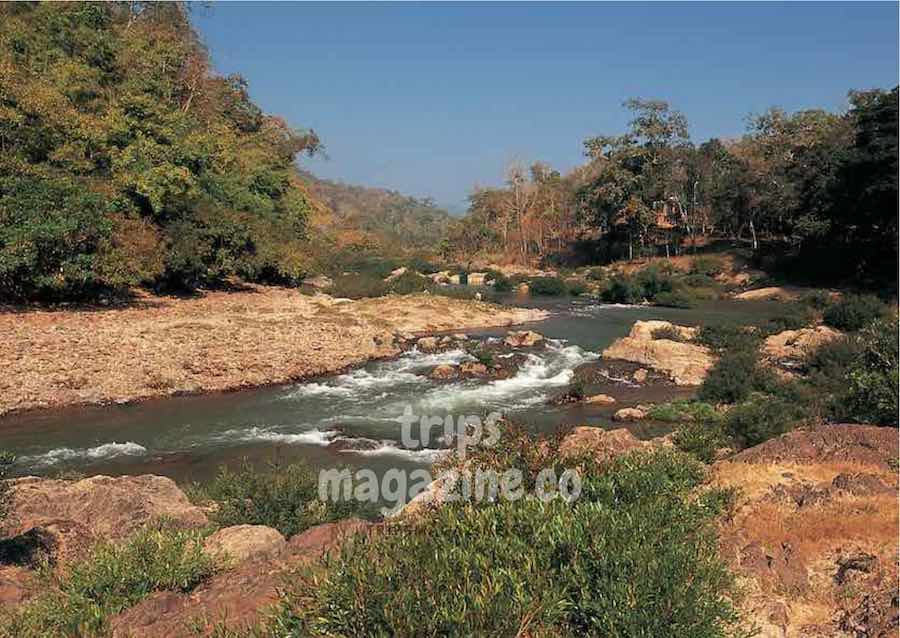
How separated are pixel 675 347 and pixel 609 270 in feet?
108

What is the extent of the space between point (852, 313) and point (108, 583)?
27.3 metres

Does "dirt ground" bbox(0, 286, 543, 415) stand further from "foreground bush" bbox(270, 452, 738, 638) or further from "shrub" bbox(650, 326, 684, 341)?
"foreground bush" bbox(270, 452, 738, 638)

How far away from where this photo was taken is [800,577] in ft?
20.4

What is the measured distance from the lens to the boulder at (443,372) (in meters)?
21.1

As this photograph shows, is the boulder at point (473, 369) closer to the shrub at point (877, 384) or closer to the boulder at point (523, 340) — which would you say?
the boulder at point (523, 340)

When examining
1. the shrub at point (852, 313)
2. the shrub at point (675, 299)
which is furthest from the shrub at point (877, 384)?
the shrub at point (675, 299)

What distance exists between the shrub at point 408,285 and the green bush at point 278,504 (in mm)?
28505

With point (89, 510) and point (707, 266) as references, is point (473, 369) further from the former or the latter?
point (707, 266)

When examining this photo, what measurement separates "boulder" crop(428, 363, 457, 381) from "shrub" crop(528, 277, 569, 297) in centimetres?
2423

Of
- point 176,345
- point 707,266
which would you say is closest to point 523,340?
point 176,345

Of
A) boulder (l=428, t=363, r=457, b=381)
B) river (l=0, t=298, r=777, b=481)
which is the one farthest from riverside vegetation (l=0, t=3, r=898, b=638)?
boulder (l=428, t=363, r=457, b=381)

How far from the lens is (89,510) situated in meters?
9.52

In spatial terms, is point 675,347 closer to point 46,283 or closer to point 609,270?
point 46,283

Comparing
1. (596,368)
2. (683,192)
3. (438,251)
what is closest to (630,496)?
(596,368)
